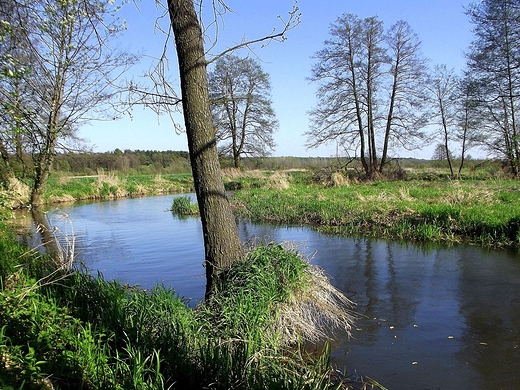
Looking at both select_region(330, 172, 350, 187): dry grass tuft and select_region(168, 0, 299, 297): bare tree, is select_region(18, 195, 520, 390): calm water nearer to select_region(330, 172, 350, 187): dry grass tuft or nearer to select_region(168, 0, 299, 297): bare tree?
select_region(168, 0, 299, 297): bare tree

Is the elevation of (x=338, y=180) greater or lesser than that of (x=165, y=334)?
greater

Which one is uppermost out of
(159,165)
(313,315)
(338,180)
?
(159,165)

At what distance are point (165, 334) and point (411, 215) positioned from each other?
9.07m

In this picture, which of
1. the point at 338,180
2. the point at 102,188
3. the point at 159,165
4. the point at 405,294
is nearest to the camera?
the point at 405,294

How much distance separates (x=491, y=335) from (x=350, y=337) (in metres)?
1.65

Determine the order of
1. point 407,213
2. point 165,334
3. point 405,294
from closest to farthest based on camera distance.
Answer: point 165,334, point 405,294, point 407,213

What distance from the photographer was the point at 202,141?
512 cm

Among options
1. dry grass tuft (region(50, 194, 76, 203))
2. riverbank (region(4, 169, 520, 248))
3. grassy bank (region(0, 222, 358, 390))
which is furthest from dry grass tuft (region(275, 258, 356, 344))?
dry grass tuft (region(50, 194, 76, 203))

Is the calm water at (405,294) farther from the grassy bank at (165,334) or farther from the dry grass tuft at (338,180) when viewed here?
the dry grass tuft at (338,180)

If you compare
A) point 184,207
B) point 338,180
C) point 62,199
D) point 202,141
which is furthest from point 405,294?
point 62,199

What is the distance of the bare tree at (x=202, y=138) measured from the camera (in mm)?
4996

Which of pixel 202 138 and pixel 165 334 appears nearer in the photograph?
pixel 165 334

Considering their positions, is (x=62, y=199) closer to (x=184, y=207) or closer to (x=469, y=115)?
(x=184, y=207)

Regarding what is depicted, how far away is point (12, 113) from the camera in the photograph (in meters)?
5.63
